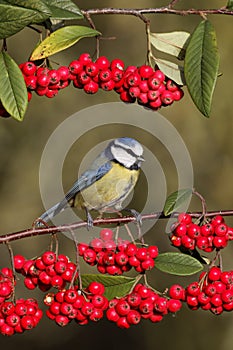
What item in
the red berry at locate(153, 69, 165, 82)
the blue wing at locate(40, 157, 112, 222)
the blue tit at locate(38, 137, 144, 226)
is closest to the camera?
the red berry at locate(153, 69, 165, 82)

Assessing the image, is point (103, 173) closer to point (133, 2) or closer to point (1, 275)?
point (1, 275)

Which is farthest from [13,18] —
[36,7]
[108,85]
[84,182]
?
[84,182]

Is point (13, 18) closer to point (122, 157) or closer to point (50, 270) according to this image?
point (50, 270)

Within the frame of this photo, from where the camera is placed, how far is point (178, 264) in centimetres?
146

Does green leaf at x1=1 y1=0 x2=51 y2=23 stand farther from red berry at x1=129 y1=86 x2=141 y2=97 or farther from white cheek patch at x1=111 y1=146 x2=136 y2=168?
white cheek patch at x1=111 y1=146 x2=136 y2=168

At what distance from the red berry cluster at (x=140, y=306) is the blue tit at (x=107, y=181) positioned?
67cm

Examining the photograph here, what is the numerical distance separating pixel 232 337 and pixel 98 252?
2.49 m

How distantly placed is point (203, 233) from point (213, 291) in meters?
0.12

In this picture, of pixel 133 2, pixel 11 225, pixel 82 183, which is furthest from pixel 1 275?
pixel 133 2

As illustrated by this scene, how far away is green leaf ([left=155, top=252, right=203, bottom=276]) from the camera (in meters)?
1.44

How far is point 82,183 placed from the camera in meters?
2.15

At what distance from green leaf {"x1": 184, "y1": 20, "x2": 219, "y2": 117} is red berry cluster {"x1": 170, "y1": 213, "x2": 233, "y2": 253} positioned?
0.83 ft

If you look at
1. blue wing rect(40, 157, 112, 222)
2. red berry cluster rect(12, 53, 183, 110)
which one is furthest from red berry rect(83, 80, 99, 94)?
blue wing rect(40, 157, 112, 222)

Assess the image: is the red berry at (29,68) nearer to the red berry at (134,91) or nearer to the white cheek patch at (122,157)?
the red berry at (134,91)
